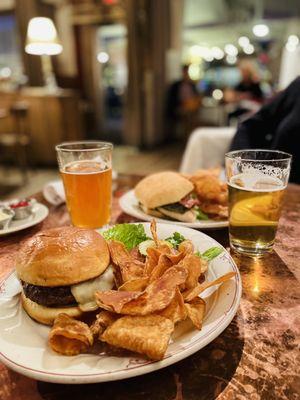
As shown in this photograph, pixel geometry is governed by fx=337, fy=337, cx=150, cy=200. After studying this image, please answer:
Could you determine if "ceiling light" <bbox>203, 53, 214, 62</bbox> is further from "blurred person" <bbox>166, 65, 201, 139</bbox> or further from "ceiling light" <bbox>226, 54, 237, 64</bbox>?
"blurred person" <bbox>166, 65, 201, 139</bbox>

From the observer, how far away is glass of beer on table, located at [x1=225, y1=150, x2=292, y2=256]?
962 mm

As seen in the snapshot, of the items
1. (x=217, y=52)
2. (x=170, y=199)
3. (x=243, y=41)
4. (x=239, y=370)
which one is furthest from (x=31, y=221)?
(x=217, y=52)

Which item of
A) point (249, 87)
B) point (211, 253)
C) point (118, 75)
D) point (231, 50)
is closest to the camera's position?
point (211, 253)

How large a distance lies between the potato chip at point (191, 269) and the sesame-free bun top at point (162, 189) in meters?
0.50

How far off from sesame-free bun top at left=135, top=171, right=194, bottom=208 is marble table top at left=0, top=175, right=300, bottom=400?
1.55 feet

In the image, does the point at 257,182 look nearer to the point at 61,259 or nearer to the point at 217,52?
the point at 61,259

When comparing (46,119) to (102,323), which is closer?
(102,323)

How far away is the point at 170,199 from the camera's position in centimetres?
123

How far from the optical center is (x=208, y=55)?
11.9m

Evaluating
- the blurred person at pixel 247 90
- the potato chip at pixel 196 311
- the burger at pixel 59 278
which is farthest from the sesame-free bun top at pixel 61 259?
the blurred person at pixel 247 90

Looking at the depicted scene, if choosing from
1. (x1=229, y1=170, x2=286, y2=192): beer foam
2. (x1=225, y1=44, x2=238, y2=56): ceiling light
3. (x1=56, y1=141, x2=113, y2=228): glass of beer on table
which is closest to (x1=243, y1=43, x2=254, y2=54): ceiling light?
(x1=225, y1=44, x2=238, y2=56): ceiling light

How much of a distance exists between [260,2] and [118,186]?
1137 cm

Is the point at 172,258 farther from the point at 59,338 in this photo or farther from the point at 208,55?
the point at 208,55

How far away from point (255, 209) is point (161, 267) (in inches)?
15.5
